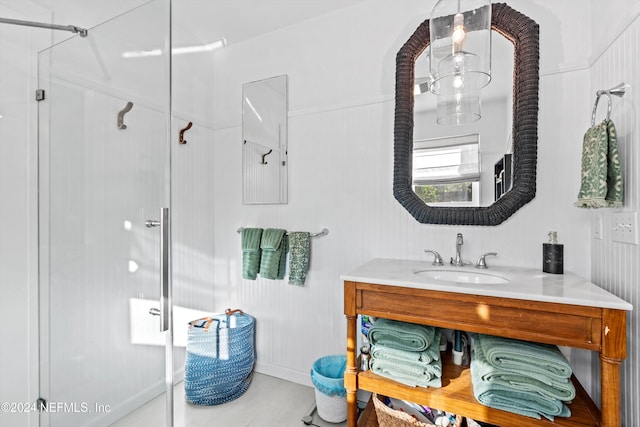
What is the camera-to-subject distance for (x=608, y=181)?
3.85 ft

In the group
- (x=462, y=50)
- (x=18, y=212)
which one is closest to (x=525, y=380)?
(x=462, y=50)

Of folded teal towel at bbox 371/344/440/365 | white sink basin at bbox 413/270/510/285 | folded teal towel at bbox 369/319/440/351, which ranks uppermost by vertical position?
white sink basin at bbox 413/270/510/285

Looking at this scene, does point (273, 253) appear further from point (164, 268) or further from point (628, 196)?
point (628, 196)

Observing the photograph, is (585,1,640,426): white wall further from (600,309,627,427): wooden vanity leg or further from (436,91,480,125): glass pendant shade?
(436,91,480,125): glass pendant shade

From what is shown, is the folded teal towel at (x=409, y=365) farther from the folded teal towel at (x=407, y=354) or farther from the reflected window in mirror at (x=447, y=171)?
the reflected window in mirror at (x=447, y=171)

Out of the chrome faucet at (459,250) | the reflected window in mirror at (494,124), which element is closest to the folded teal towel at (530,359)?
the chrome faucet at (459,250)

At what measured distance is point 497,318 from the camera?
1.18 m

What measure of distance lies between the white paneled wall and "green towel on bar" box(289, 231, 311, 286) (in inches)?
58.5

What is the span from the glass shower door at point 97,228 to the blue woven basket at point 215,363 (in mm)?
515

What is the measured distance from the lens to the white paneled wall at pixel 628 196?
1102 mm

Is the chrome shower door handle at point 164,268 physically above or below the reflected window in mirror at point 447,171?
below

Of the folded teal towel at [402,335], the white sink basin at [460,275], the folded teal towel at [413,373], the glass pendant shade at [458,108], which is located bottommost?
the folded teal towel at [413,373]

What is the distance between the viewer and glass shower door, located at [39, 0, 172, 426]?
133cm

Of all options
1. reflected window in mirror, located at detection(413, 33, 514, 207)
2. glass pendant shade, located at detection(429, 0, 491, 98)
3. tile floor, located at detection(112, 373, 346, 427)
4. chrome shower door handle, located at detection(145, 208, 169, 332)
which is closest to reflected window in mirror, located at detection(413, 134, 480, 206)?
reflected window in mirror, located at detection(413, 33, 514, 207)
